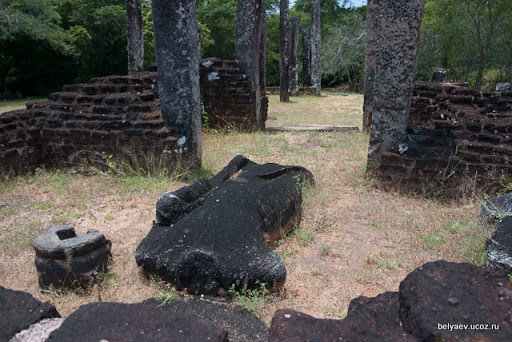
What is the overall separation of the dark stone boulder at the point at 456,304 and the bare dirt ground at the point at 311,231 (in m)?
0.90

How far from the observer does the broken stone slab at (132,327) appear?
4.76ft

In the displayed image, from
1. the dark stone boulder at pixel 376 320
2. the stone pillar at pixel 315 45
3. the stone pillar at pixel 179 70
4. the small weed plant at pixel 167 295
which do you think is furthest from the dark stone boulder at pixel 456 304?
the stone pillar at pixel 315 45

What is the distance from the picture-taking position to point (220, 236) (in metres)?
2.67

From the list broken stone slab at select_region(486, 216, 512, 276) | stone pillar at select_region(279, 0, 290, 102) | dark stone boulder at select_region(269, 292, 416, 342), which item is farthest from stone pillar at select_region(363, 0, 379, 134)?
stone pillar at select_region(279, 0, 290, 102)

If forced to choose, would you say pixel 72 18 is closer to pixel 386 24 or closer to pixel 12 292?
pixel 386 24

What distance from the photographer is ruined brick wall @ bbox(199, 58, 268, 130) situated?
8.45 m

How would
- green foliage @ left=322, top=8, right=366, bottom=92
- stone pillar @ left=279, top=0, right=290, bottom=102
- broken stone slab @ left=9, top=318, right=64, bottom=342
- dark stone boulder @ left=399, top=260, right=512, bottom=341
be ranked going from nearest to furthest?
dark stone boulder @ left=399, top=260, right=512, bottom=341, broken stone slab @ left=9, top=318, right=64, bottom=342, stone pillar @ left=279, top=0, right=290, bottom=102, green foliage @ left=322, top=8, right=366, bottom=92

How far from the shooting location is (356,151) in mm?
6559

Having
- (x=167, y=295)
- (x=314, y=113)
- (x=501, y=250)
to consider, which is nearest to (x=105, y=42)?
(x=314, y=113)

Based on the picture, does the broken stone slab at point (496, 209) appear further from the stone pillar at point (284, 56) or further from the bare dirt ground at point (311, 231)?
the stone pillar at point (284, 56)

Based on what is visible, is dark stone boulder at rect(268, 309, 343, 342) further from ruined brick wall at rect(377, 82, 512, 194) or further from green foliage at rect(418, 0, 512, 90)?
green foliage at rect(418, 0, 512, 90)

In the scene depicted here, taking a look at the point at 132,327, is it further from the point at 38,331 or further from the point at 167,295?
the point at 167,295

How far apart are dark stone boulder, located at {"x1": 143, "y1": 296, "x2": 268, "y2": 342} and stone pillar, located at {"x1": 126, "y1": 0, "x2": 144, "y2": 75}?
9.95 meters

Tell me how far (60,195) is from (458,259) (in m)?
4.32
